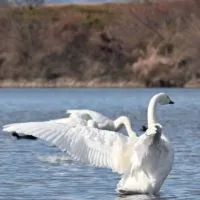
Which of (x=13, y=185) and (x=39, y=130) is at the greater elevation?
(x=39, y=130)

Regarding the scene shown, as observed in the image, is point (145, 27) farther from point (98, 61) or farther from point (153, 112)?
point (153, 112)

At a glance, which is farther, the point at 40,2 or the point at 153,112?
the point at 40,2

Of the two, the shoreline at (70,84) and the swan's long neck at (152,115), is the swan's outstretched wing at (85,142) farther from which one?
the shoreline at (70,84)

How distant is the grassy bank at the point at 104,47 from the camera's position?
2672 inches

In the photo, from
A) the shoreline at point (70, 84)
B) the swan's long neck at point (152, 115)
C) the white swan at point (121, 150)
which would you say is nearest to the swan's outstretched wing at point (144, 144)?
the white swan at point (121, 150)

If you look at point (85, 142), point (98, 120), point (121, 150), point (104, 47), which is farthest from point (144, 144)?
point (104, 47)

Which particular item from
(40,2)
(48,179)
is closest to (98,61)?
(40,2)

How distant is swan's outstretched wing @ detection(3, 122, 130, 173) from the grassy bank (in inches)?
2005

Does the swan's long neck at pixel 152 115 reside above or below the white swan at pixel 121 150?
above

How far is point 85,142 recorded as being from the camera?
1466cm

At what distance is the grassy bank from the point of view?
67875mm

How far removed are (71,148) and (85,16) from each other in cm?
6586

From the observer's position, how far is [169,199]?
1515cm

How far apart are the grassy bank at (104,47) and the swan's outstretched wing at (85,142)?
2005 inches
